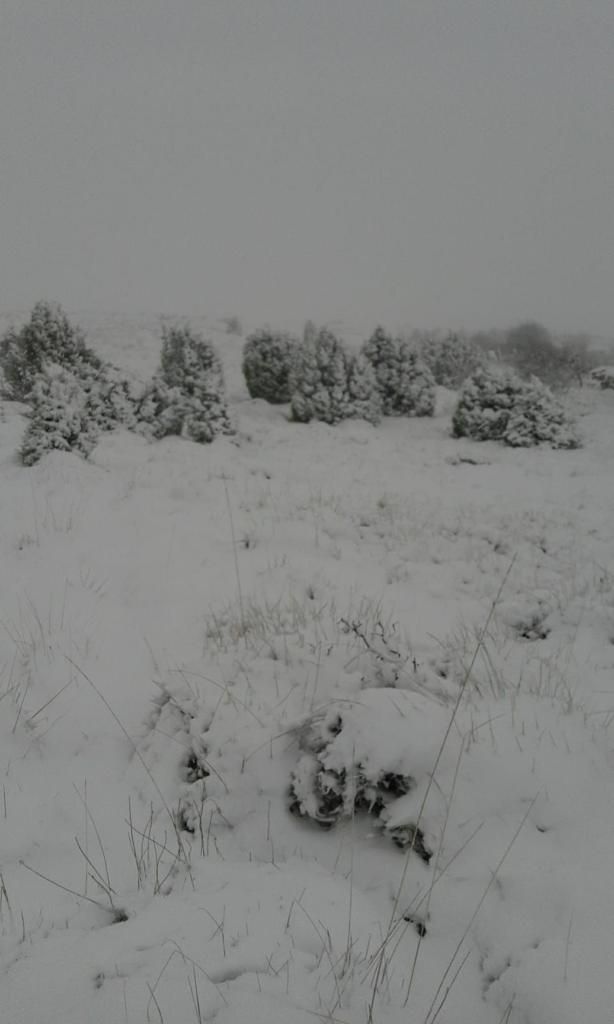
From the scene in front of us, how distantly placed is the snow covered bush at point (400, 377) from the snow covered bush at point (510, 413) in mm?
3589

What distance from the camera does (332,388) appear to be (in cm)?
1617

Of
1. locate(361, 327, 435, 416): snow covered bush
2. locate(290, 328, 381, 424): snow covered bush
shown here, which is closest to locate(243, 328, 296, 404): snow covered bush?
locate(290, 328, 381, 424): snow covered bush

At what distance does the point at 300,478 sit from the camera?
9.28 m

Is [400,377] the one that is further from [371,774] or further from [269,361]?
[371,774]

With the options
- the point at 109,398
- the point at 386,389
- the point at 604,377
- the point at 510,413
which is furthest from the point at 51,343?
the point at 604,377

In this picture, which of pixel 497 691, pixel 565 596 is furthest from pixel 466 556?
pixel 497 691

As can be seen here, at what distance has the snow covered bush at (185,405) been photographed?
12102mm

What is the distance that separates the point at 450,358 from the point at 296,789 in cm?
2974

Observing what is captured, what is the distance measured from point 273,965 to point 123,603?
2988 millimetres

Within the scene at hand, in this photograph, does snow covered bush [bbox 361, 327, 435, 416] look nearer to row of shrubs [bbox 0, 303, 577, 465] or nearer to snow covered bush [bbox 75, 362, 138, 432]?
row of shrubs [bbox 0, 303, 577, 465]

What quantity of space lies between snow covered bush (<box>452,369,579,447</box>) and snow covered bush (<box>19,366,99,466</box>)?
10.8m

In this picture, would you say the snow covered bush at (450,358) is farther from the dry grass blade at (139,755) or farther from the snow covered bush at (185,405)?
the dry grass blade at (139,755)

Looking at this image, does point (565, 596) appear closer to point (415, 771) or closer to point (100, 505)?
point (415, 771)

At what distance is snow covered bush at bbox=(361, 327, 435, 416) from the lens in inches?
711
